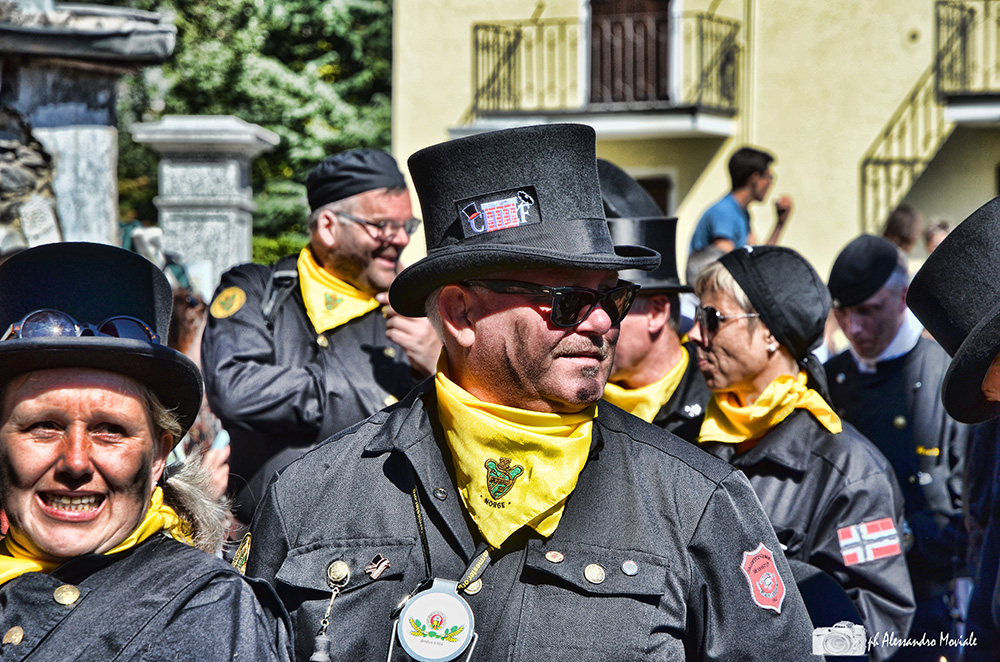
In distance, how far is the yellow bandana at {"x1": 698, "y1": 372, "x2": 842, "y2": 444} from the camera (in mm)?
3742

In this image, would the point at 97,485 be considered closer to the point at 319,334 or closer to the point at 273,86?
the point at 319,334

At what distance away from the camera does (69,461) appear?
7.79 feet

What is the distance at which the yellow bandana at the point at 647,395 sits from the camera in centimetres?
430

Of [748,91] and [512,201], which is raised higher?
[748,91]

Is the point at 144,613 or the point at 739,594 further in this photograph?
the point at 739,594

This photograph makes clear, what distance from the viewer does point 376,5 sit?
23844 millimetres

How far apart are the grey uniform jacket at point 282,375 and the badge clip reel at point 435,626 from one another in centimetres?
185

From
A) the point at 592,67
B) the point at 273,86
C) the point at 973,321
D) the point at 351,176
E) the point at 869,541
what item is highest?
the point at 273,86

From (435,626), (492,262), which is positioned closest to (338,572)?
(435,626)

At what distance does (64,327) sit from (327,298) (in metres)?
2.12

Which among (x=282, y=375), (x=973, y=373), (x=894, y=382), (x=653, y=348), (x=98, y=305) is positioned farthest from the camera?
(x=894, y=382)

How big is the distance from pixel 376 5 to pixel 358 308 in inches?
810

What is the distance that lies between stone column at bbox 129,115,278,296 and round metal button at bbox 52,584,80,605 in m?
7.02

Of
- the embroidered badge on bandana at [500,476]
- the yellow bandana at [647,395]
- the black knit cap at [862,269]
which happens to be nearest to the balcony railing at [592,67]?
the black knit cap at [862,269]
